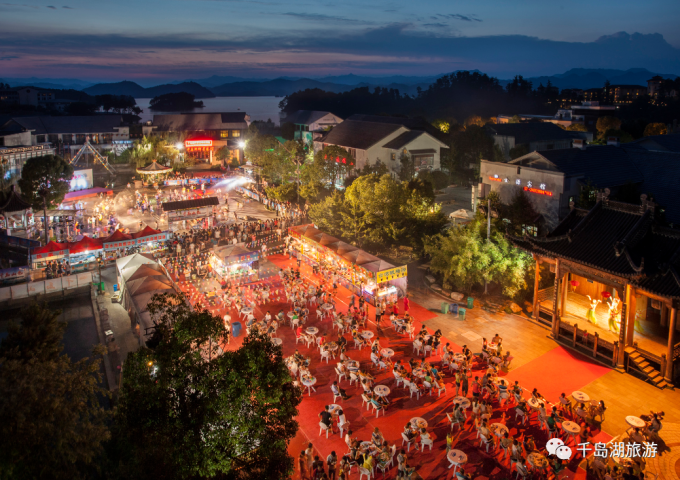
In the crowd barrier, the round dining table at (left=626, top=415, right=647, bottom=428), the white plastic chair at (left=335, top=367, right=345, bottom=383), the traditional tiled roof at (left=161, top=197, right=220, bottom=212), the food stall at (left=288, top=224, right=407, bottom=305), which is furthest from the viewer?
the traditional tiled roof at (left=161, top=197, right=220, bottom=212)

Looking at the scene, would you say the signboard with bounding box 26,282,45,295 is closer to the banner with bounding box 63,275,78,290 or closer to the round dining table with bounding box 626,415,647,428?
the banner with bounding box 63,275,78,290

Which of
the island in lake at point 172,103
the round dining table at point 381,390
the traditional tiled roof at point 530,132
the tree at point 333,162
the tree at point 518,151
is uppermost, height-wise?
the island in lake at point 172,103

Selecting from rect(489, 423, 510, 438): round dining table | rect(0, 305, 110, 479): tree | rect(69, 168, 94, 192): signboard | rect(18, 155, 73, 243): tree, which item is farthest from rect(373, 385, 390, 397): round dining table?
rect(69, 168, 94, 192): signboard

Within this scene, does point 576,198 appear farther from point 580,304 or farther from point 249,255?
point 249,255

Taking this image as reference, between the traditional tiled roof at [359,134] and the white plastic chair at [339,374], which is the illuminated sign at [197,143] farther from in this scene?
the white plastic chair at [339,374]

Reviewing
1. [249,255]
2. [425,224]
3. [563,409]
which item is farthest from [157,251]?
[563,409]

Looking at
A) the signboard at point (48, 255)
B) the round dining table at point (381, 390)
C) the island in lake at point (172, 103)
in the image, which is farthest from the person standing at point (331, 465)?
the island in lake at point (172, 103)

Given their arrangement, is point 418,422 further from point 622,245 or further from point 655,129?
point 655,129
